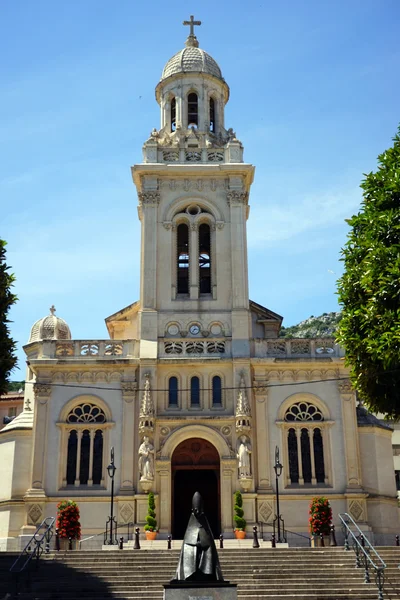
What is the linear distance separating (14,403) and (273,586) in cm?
4918

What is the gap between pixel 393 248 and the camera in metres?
24.5

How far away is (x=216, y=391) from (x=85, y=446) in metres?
7.21

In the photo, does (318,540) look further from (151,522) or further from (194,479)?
(194,479)

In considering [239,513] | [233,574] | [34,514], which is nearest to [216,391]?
[239,513]

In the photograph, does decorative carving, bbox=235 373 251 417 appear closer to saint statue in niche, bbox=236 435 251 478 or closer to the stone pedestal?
saint statue in niche, bbox=236 435 251 478

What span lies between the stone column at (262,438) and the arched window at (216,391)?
1811mm

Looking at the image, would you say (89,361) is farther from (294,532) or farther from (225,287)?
(294,532)

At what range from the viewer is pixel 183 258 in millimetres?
43812

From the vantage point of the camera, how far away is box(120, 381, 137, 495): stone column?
38156 mm

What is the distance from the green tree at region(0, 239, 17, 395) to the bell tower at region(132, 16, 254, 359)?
44.4 ft

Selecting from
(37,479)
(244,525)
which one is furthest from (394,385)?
(37,479)

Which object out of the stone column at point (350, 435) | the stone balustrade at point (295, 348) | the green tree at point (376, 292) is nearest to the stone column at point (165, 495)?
the stone balustrade at point (295, 348)

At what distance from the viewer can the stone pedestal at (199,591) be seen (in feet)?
62.0

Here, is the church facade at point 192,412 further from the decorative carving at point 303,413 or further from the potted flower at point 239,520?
the potted flower at point 239,520
